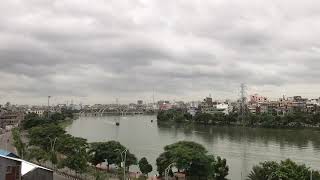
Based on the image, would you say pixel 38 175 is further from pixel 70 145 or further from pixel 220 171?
pixel 70 145

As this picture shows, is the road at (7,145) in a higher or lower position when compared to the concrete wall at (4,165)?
lower

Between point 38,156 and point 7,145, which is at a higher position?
point 38,156

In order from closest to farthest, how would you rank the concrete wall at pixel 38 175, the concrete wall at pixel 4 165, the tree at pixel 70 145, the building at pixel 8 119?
the concrete wall at pixel 4 165, the concrete wall at pixel 38 175, the tree at pixel 70 145, the building at pixel 8 119

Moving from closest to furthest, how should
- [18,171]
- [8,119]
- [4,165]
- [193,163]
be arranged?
[4,165] < [18,171] < [193,163] < [8,119]

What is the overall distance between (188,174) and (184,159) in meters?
1.05

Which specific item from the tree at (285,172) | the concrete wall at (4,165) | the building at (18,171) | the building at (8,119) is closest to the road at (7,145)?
the building at (18,171)

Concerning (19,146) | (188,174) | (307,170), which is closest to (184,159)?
Answer: (188,174)

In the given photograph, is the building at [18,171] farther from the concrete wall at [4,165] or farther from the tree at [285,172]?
the tree at [285,172]

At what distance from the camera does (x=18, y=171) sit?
1494 cm

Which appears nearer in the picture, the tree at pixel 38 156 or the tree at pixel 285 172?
the tree at pixel 285 172

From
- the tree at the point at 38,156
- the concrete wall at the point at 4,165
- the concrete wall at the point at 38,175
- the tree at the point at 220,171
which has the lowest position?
the tree at the point at 220,171

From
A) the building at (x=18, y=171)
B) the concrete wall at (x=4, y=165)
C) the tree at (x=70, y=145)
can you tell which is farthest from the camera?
the tree at (x=70, y=145)

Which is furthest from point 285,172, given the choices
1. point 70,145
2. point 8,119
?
point 8,119

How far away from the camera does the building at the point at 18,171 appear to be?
14.3 m
